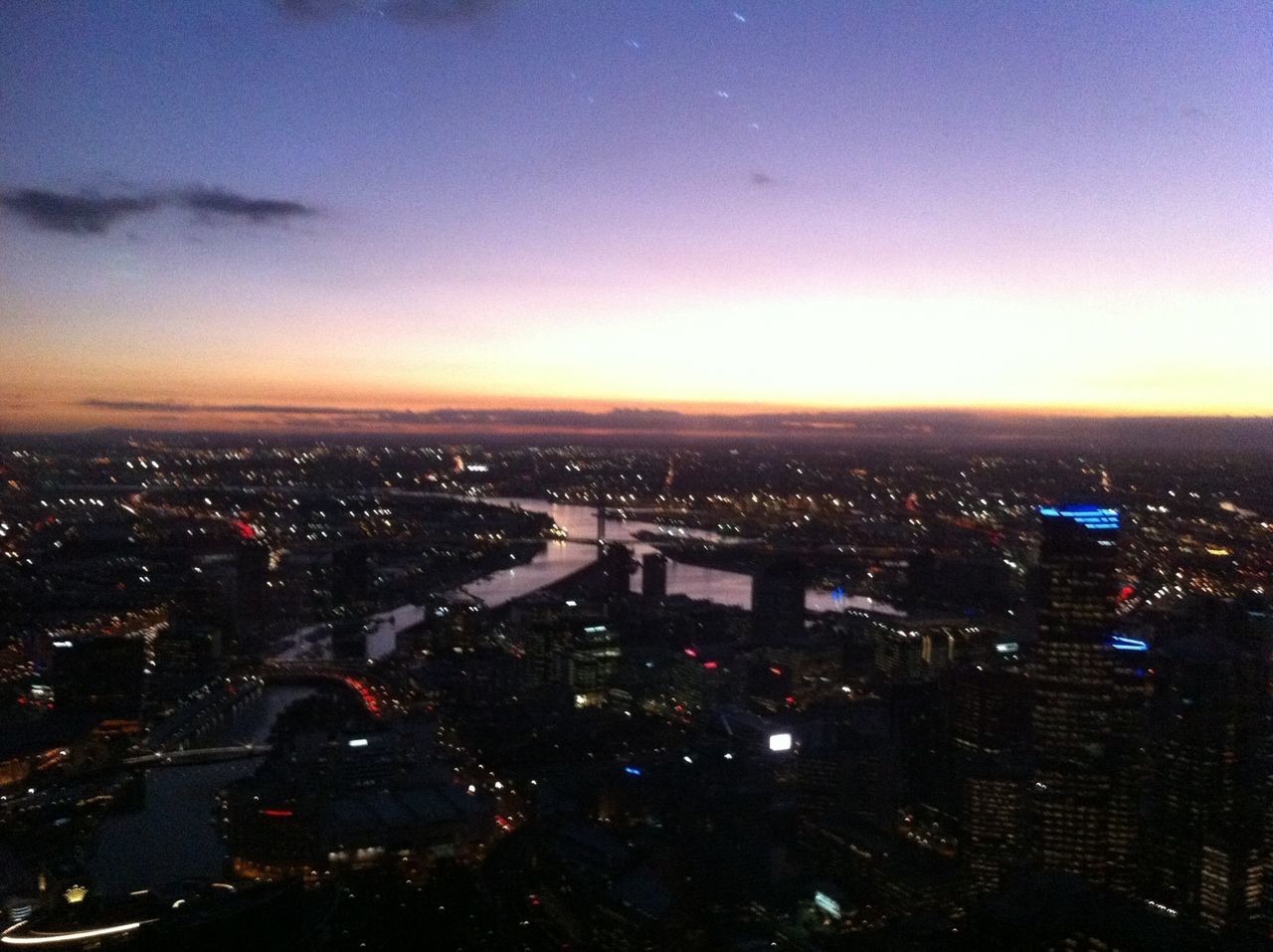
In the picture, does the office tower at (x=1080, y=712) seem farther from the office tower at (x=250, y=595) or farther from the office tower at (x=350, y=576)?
the office tower at (x=350, y=576)

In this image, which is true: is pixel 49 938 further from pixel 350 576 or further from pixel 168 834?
pixel 350 576

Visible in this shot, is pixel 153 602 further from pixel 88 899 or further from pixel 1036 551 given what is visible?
pixel 1036 551

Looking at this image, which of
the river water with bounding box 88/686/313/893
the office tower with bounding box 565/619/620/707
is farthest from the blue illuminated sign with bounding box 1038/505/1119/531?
the river water with bounding box 88/686/313/893

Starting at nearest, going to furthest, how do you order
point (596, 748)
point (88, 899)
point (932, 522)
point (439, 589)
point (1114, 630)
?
point (88, 899)
point (1114, 630)
point (596, 748)
point (932, 522)
point (439, 589)

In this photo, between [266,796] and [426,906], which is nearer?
[426,906]

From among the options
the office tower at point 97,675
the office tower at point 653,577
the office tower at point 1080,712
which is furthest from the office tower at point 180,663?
the office tower at point 1080,712

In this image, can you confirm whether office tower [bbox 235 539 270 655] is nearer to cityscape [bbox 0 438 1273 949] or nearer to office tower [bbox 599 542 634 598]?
cityscape [bbox 0 438 1273 949]

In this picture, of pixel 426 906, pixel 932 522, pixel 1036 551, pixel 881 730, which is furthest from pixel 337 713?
pixel 1036 551
